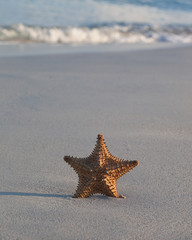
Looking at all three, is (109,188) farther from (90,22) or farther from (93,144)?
(90,22)

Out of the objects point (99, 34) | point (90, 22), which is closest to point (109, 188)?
point (99, 34)

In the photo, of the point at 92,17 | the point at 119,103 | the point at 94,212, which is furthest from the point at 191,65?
the point at 92,17

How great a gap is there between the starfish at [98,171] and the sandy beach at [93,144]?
0.06 meters

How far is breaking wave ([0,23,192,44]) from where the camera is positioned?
9.88 m

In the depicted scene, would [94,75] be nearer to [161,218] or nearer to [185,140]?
[185,140]

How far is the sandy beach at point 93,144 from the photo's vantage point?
217 cm

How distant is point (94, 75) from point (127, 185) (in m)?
3.16

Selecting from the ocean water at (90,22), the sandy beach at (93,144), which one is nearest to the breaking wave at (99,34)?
the ocean water at (90,22)

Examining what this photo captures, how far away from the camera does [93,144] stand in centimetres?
332

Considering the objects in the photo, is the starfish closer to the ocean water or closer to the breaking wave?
the ocean water

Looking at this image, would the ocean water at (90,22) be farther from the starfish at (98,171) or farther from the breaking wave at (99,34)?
the starfish at (98,171)

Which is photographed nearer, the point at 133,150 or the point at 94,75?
the point at 133,150

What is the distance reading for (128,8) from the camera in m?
14.8

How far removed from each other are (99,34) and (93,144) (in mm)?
8080
